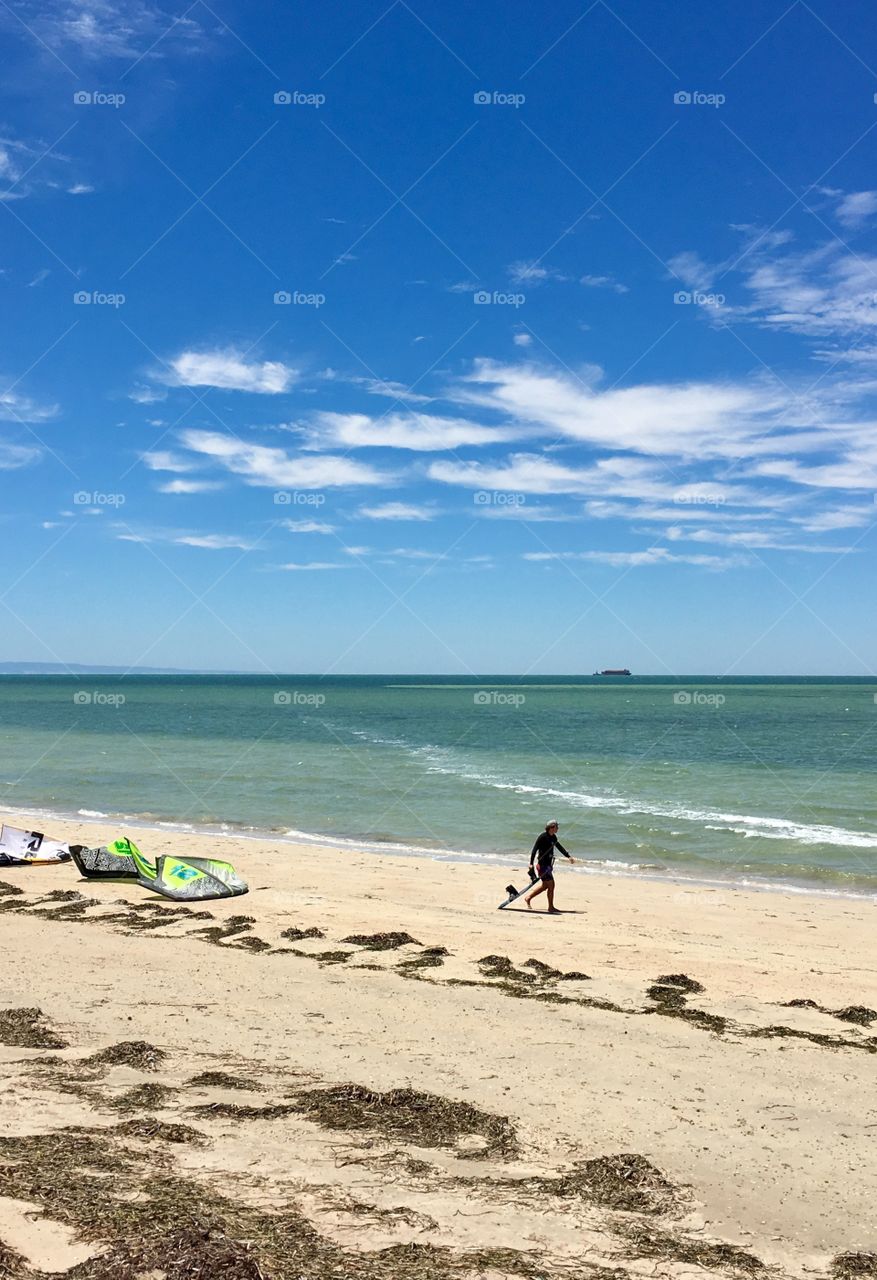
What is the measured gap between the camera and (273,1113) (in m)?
7.19

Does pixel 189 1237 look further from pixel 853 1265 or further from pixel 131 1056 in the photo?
pixel 853 1265

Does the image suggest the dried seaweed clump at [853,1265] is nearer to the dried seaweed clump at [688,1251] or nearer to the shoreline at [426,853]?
the dried seaweed clump at [688,1251]

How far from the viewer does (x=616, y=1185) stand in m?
6.26

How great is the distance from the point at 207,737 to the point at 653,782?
115ft

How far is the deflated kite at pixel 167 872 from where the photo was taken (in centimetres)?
1698

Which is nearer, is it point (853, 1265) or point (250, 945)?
point (853, 1265)

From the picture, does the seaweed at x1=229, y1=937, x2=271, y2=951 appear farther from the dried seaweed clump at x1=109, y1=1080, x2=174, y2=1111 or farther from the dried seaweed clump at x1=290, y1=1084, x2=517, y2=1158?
the dried seaweed clump at x1=290, y1=1084, x2=517, y2=1158

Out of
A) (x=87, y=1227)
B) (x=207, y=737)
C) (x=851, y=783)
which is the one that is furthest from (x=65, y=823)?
(x=207, y=737)

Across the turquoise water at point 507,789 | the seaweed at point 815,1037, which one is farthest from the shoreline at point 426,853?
the seaweed at point 815,1037

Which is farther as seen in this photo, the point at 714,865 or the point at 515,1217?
the point at 714,865

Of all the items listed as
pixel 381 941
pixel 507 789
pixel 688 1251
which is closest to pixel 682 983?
pixel 381 941

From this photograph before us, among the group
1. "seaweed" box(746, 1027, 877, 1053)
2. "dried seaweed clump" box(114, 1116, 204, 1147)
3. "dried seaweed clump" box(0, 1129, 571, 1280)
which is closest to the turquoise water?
"seaweed" box(746, 1027, 877, 1053)

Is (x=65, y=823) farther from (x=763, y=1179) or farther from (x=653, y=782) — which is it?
(x=763, y=1179)

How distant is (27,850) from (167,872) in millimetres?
5196
